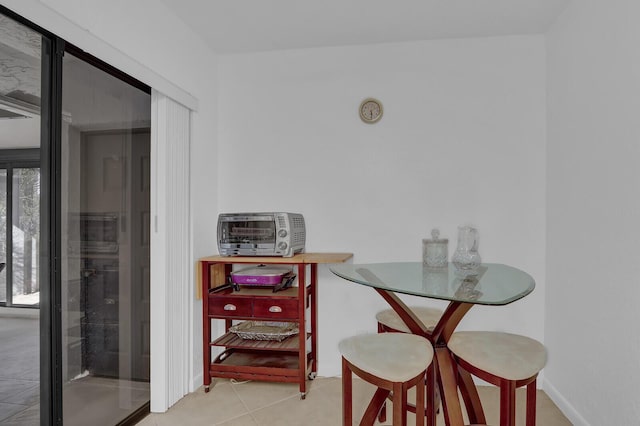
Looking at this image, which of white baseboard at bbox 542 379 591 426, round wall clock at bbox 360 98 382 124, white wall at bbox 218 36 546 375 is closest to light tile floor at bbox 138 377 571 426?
white baseboard at bbox 542 379 591 426

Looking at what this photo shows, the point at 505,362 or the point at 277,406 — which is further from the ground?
the point at 505,362

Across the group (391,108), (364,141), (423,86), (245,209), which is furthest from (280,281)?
(423,86)

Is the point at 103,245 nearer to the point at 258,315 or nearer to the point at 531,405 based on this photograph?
the point at 258,315

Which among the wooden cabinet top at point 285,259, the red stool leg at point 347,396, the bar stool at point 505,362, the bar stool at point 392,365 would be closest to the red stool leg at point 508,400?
the bar stool at point 505,362

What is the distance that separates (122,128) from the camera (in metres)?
2.43

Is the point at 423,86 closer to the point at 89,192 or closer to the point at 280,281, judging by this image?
the point at 280,281

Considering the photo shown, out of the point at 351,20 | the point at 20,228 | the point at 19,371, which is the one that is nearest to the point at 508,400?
the point at 19,371

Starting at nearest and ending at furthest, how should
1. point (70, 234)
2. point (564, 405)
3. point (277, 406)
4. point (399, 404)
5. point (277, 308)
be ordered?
point (399, 404) → point (70, 234) → point (564, 405) → point (277, 406) → point (277, 308)

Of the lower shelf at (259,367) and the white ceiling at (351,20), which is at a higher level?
the white ceiling at (351,20)

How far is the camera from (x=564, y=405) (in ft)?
8.45

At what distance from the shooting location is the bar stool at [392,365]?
5.29ft

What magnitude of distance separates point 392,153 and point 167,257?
173cm

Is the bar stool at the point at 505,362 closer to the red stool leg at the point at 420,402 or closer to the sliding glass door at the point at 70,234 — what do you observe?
the red stool leg at the point at 420,402

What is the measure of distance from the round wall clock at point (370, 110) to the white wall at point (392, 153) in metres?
0.04
